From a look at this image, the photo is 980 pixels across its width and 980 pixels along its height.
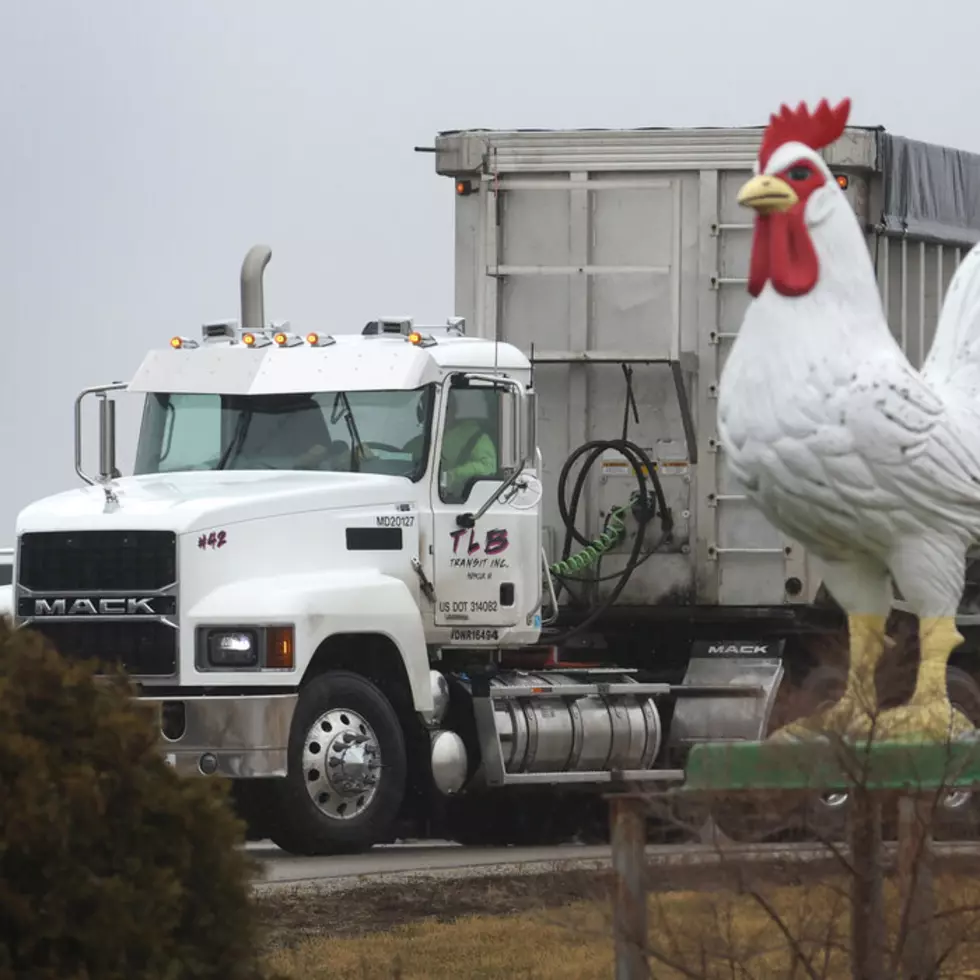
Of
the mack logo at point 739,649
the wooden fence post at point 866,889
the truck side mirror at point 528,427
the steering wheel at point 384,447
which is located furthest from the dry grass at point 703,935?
the mack logo at point 739,649

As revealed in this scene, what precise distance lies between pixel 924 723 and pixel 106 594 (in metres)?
7.74

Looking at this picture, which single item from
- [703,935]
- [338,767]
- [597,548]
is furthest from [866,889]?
[597,548]

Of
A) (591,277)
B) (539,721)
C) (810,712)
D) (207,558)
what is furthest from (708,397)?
(810,712)

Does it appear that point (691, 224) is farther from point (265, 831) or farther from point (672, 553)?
point (265, 831)

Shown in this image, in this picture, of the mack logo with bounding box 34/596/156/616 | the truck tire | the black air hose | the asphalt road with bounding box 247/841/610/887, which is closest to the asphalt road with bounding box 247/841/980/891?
the asphalt road with bounding box 247/841/610/887

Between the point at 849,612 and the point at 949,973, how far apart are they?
1687 millimetres

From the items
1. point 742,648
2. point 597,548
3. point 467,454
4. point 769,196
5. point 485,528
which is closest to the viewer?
point 769,196

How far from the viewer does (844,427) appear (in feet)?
24.8

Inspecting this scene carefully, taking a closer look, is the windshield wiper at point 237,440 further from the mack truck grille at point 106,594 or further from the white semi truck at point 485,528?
the mack truck grille at point 106,594

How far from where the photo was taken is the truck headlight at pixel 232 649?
47.5 ft

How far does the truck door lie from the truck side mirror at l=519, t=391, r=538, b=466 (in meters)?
0.09

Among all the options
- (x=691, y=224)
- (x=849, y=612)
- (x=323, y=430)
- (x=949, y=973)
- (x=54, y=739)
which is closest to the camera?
(x=54, y=739)

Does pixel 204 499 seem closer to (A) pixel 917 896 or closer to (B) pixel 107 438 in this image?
(B) pixel 107 438

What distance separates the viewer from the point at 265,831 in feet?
49.3
